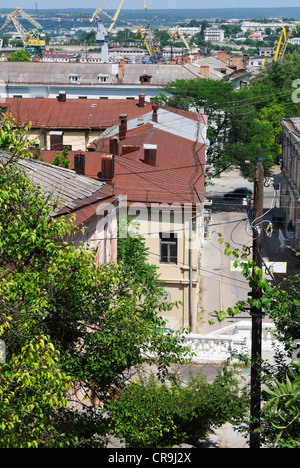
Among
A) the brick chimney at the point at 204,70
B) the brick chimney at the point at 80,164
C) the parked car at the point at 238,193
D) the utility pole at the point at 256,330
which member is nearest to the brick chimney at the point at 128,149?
the brick chimney at the point at 80,164

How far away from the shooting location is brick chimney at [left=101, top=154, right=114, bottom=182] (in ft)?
80.2

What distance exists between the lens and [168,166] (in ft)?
91.0

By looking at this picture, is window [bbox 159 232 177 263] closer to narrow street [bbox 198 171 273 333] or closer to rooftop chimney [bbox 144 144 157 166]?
narrow street [bbox 198 171 273 333]

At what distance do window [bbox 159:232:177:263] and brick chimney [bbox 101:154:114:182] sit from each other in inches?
110

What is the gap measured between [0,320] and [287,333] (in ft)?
13.5

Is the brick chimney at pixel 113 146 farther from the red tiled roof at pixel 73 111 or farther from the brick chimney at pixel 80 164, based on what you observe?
the red tiled roof at pixel 73 111

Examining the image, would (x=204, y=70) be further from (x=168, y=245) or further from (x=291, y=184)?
(x=168, y=245)

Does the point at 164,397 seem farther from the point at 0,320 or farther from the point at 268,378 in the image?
the point at 0,320

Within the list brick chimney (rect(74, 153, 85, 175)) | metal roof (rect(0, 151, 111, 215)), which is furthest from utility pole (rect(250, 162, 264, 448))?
brick chimney (rect(74, 153, 85, 175))

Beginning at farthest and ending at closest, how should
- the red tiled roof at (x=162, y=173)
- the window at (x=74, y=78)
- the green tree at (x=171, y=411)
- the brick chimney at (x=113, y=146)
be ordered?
1. the window at (x=74, y=78)
2. the brick chimney at (x=113, y=146)
3. the red tiled roof at (x=162, y=173)
4. the green tree at (x=171, y=411)

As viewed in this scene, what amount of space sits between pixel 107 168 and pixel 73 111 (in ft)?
69.0

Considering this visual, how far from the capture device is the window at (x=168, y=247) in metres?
25.1

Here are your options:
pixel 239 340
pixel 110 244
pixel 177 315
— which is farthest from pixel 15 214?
pixel 177 315

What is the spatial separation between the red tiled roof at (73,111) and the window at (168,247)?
1815 centimetres
